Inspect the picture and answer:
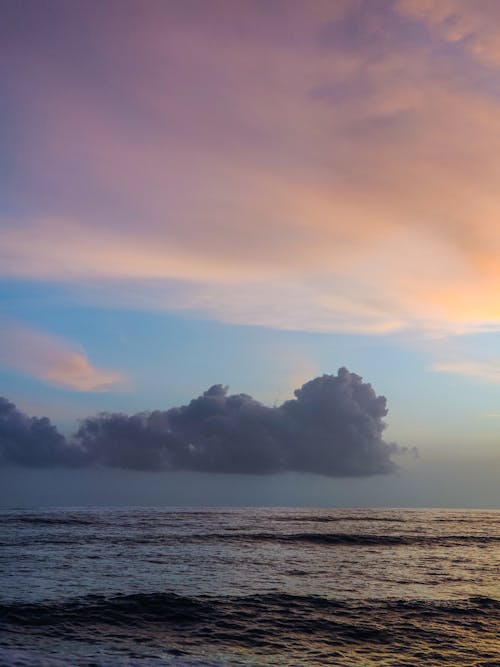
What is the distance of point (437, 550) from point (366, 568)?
14.9 metres

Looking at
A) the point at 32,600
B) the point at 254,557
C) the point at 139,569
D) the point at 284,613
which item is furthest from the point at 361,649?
the point at 254,557

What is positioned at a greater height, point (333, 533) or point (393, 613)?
point (393, 613)

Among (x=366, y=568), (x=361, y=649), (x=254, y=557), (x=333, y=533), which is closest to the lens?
(x=361, y=649)

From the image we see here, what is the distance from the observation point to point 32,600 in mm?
29156

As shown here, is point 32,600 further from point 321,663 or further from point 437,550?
point 437,550

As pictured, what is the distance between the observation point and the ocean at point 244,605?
69.3 ft

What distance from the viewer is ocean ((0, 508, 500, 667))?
2112 cm

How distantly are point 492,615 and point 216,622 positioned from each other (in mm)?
14215

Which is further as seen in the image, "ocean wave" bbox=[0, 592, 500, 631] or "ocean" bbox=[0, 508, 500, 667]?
"ocean wave" bbox=[0, 592, 500, 631]

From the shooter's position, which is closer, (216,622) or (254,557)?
(216,622)

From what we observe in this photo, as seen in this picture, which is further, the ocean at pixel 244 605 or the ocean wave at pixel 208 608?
the ocean wave at pixel 208 608

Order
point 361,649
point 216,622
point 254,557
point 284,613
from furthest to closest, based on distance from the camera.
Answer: point 254,557, point 284,613, point 216,622, point 361,649

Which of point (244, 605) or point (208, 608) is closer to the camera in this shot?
point (208, 608)

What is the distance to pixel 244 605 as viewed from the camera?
29109 mm
